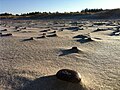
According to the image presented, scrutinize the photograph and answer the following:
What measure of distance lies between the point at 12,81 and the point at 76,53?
1068 mm

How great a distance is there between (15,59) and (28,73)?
549 mm

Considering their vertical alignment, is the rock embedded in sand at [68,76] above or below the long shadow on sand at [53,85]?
above

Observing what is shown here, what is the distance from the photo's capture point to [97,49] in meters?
3.30

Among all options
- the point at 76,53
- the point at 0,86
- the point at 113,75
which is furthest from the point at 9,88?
the point at 76,53

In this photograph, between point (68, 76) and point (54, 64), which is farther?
point (54, 64)

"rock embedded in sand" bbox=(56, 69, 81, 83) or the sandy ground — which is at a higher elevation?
"rock embedded in sand" bbox=(56, 69, 81, 83)

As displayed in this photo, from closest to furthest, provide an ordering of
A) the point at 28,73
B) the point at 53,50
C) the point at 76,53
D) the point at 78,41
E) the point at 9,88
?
the point at 9,88 → the point at 28,73 → the point at 76,53 → the point at 53,50 → the point at 78,41

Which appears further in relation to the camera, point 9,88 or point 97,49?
point 97,49

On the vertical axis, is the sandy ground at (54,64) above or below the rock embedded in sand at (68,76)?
below

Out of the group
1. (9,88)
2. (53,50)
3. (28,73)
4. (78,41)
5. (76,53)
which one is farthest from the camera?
(78,41)

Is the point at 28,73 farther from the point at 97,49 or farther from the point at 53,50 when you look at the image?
the point at 97,49

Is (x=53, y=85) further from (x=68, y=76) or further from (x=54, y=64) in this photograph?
(x=54, y=64)

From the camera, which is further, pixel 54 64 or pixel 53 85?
pixel 54 64

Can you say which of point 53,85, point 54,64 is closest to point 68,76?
point 53,85
